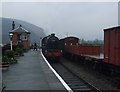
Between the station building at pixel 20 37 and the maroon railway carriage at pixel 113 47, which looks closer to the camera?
the maroon railway carriage at pixel 113 47

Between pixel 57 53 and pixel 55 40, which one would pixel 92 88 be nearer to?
pixel 57 53

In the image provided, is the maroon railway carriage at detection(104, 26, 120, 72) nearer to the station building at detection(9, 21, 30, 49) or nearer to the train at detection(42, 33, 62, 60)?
the train at detection(42, 33, 62, 60)

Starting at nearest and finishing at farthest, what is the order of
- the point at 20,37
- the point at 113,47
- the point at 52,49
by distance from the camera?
the point at 113,47 < the point at 52,49 < the point at 20,37

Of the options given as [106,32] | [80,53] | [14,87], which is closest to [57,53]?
[80,53]

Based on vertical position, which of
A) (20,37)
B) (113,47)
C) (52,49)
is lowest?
(52,49)

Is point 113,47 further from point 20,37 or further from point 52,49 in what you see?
point 20,37

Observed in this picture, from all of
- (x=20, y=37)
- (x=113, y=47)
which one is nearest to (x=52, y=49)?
(x=113, y=47)

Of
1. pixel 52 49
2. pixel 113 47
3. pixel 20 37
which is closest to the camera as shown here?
pixel 113 47

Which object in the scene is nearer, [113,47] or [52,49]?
[113,47]

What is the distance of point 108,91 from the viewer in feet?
45.8

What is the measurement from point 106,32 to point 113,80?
316 cm

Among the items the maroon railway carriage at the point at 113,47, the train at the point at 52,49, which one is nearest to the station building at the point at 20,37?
the train at the point at 52,49

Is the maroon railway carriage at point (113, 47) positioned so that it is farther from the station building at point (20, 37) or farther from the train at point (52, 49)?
the station building at point (20, 37)

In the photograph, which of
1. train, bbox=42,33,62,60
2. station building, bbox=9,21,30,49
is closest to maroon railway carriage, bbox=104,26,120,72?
train, bbox=42,33,62,60
